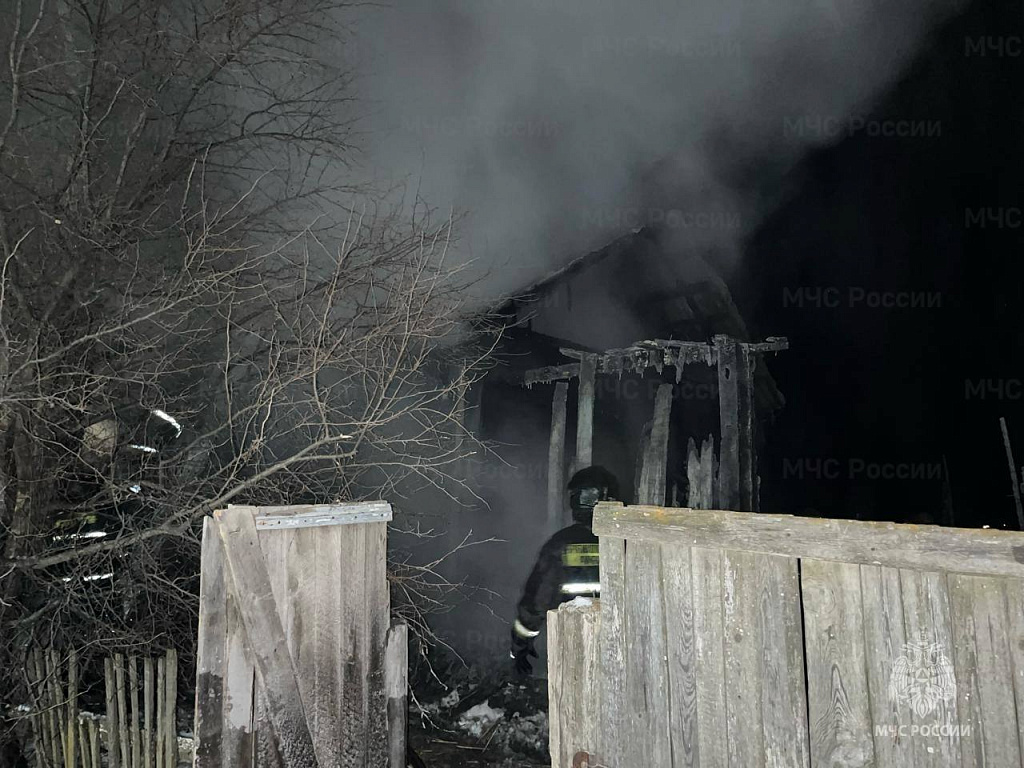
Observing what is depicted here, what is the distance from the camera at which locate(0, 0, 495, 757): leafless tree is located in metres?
5.06

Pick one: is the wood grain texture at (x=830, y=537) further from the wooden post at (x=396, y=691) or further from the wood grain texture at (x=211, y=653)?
the wood grain texture at (x=211, y=653)

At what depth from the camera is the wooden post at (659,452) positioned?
933cm

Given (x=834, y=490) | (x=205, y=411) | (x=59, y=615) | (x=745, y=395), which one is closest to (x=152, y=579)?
(x=59, y=615)

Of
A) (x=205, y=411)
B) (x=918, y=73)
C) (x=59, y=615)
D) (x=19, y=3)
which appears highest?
(x=918, y=73)

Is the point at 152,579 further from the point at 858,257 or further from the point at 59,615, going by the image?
the point at 858,257

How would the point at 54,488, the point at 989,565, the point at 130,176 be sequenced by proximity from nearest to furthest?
1. the point at 989,565
2. the point at 54,488
3. the point at 130,176

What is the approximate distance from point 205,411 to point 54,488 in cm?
202

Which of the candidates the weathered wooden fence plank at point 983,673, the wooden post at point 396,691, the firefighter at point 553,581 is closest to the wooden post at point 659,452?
the firefighter at point 553,581

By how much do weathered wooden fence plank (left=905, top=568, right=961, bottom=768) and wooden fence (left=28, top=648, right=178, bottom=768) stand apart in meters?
4.76

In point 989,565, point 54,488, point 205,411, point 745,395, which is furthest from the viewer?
point 745,395

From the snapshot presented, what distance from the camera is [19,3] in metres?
5.30

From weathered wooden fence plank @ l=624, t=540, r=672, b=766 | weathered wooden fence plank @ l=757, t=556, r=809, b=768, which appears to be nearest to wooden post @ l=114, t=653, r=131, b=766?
weathered wooden fence plank @ l=624, t=540, r=672, b=766

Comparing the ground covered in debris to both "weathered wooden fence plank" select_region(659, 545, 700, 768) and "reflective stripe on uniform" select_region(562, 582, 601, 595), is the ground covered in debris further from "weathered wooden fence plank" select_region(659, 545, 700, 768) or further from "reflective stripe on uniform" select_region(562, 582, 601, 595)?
"weathered wooden fence plank" select_region(659, 545, 700, 768)

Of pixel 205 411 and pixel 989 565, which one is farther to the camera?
pixel 205 411
